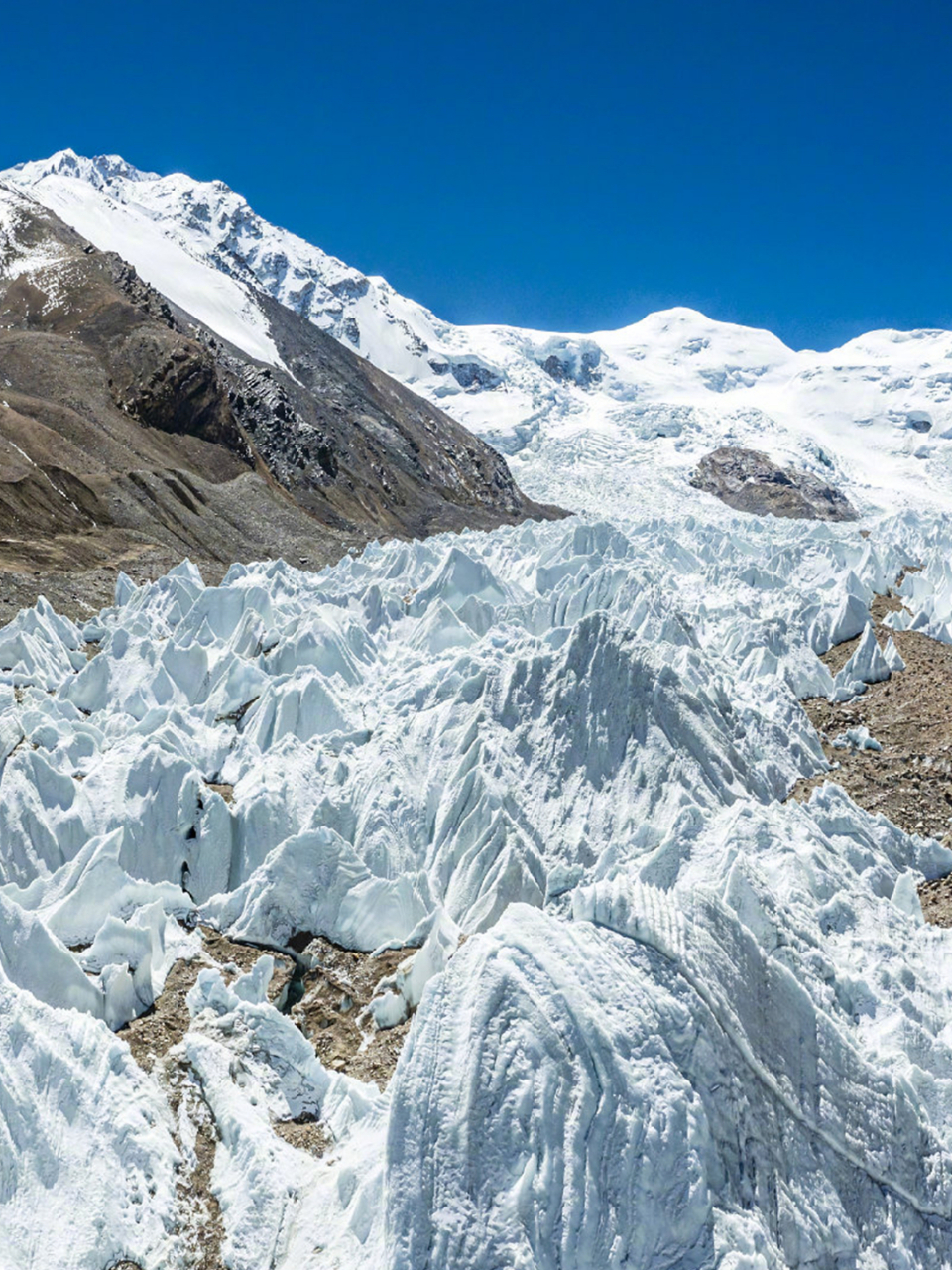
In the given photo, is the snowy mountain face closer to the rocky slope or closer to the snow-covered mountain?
the rocky slope

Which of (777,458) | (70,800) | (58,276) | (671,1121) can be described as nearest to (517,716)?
(70,800)

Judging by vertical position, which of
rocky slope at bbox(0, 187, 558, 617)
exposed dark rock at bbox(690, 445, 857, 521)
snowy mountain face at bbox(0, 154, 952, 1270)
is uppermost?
exposed dark rock at bbox(690, 445, 857, 521)

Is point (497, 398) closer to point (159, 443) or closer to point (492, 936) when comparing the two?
point (159, 443)

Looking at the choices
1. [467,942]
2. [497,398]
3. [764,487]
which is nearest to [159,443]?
[467,942]

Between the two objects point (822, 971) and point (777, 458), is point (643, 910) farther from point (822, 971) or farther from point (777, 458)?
point (777, 458)

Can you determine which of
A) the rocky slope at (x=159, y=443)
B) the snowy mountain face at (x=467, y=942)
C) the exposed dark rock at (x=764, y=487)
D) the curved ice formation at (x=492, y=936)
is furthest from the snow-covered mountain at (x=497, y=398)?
the curved ice formation at (x=492, y=936)

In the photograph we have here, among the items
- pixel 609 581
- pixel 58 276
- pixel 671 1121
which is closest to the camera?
pixel 671 1121

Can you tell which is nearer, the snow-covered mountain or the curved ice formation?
the curved ice formation

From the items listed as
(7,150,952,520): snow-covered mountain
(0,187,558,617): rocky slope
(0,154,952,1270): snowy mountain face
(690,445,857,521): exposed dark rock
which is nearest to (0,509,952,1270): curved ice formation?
(0,154,952,1270): snowy mountain face
